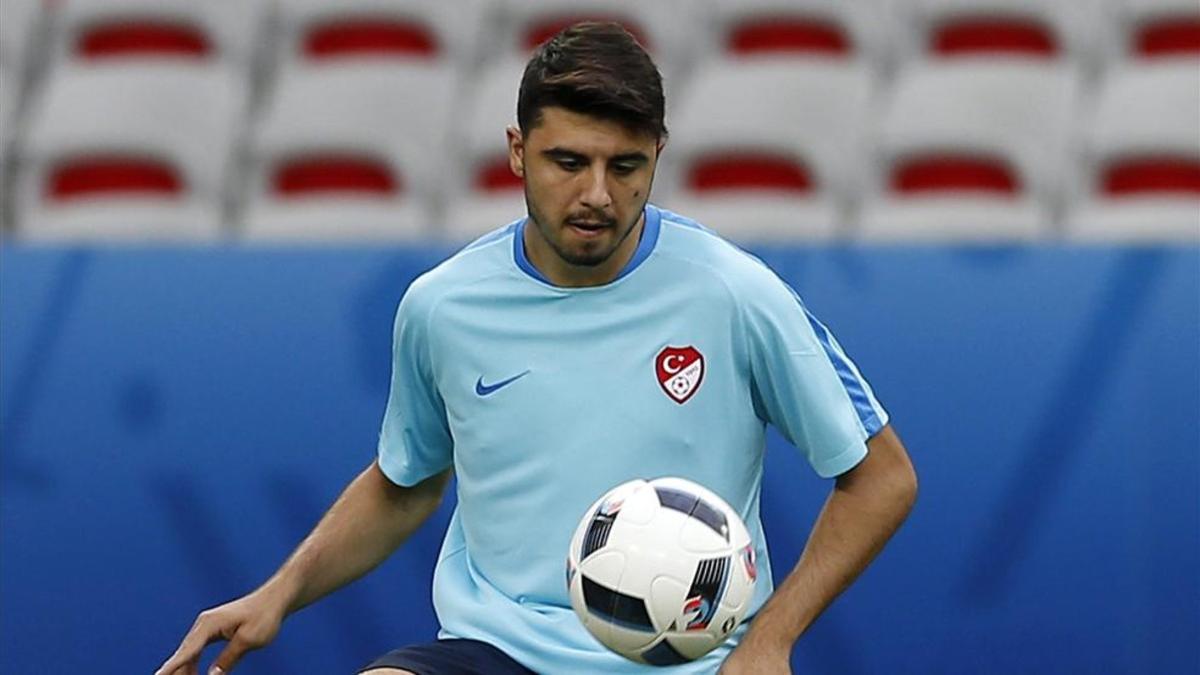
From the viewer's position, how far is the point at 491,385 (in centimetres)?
316

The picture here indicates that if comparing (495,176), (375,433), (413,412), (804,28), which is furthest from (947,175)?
(413,412)

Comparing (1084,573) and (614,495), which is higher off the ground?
(614,495)

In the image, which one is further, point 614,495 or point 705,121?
point 705,121

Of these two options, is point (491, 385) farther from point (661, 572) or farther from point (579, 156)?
point (661, 572)

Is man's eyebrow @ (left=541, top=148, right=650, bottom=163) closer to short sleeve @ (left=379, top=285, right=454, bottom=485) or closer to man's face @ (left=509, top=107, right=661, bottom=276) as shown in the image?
man's face @ (left=509, top=107, right=661, bottom=276)

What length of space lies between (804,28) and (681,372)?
11.5 feet

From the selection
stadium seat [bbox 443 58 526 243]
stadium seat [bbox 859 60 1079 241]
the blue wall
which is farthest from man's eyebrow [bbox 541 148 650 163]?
stadium seat [bbox 443 58 526 243]

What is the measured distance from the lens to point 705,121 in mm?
6227

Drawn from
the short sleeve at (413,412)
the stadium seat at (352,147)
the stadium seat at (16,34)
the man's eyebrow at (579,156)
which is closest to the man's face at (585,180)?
the man's eyebrow at (579,156)

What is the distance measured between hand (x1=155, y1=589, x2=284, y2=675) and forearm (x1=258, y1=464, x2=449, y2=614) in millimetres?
59

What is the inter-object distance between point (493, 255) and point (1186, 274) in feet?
5.81

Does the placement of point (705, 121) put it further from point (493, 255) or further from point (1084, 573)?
point (493, 255)

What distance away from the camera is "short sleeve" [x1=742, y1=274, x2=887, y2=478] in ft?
9.88

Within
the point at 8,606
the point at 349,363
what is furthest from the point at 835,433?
the point at 8,606
